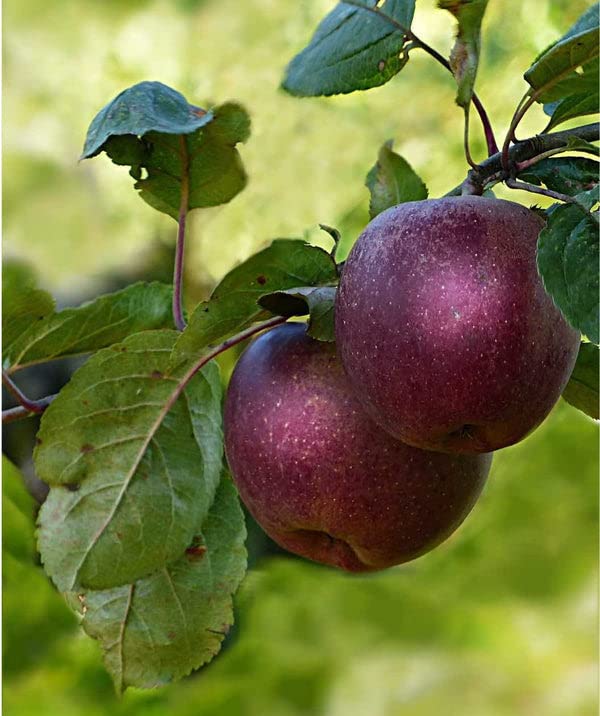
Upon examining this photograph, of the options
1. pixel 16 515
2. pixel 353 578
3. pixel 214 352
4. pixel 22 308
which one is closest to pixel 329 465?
pixel 214 352

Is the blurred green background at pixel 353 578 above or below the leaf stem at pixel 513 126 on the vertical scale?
below

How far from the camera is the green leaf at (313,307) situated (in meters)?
0.31

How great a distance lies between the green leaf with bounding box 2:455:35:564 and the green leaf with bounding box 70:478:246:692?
0.83ft

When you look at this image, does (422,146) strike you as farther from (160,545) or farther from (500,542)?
(160,545)

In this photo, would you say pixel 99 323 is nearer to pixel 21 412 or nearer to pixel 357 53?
pixel 21 412

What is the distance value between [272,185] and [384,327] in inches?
54.8

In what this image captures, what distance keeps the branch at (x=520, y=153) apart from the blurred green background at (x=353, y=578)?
0.27 meters

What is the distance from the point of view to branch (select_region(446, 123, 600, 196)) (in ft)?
0.98

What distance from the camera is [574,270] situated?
0.27 m

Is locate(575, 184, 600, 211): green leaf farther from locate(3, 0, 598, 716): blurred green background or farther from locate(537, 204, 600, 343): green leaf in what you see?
locate(3, 0, 598, 716): blurred green background

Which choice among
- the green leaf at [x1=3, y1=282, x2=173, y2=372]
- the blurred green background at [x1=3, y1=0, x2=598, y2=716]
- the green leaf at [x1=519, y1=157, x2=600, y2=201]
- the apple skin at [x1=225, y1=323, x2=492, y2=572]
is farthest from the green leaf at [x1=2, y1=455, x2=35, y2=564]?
the green leaf at [x1=519, y1=157, x2=600, y2=201]

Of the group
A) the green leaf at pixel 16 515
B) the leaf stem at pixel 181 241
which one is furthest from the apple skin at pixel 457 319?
the green leaf at pixel 16 515

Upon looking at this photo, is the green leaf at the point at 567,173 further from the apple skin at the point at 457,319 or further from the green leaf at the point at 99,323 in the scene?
the green leaf at the point at 99,323

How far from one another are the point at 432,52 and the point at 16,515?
1.49ft
